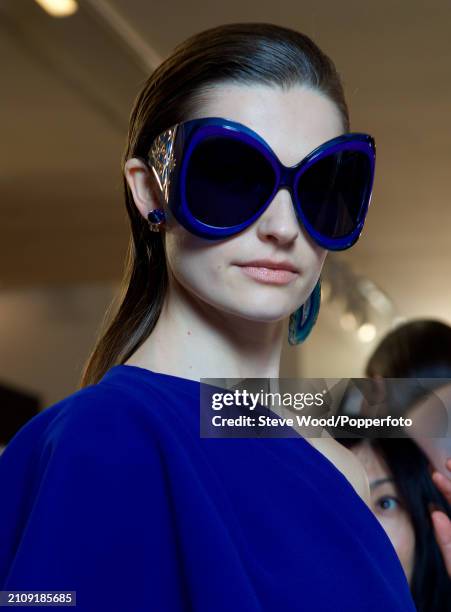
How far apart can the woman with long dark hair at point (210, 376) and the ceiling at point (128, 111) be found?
6.38ft

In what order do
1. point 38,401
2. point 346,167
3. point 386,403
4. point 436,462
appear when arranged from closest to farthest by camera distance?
point 346,167
point 386,403
point 436,462
point 38,401

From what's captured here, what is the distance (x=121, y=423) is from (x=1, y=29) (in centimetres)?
276

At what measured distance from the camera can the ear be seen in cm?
84

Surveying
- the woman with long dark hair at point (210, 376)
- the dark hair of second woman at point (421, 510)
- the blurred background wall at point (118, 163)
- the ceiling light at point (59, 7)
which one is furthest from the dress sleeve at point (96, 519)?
the ceiling light at point (59, 7)

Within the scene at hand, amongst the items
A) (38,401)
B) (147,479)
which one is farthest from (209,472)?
(38,401)

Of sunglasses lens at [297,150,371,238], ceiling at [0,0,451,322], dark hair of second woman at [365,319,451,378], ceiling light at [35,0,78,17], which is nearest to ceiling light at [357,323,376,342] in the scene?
ceiling at [0,0,451,322]

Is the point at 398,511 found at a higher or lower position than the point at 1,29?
lower

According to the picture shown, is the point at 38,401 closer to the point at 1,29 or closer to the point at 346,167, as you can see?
the point at 1,29

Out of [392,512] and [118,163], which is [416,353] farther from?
[118,163]

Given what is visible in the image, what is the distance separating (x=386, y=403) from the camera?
3.42 ft

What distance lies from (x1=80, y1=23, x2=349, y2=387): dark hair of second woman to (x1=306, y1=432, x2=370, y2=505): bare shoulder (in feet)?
0.60

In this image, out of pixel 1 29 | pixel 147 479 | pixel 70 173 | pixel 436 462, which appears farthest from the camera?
pixel 70 173

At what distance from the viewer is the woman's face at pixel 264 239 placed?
759mm

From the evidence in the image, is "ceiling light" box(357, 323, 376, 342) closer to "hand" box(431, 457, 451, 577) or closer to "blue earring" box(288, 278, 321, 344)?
"hand" box(431, 457, 451, 577)
